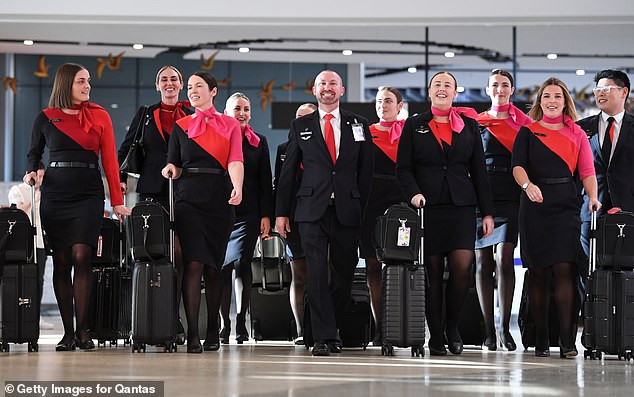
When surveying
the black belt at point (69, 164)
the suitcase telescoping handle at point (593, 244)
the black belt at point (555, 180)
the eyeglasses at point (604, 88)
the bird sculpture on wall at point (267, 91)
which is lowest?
the suitcase telescoping handle at point (593, 244)

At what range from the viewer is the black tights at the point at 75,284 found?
684cm

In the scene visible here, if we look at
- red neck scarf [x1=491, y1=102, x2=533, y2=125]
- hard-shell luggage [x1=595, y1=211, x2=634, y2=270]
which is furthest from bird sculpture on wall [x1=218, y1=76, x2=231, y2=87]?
hard-shell luggage [x1=595, y1=211, x2=634, y2=270]

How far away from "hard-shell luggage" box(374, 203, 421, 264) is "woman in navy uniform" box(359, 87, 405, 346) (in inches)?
38.9

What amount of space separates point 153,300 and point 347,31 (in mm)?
7986

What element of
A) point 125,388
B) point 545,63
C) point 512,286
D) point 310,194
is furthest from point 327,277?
point 545,63

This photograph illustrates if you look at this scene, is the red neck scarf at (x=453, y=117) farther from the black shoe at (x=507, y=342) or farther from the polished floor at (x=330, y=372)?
the black shoe at (x=507, y=342)

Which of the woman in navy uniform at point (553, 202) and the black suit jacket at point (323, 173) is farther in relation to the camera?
the woman in navy uniform at point (553, 202)

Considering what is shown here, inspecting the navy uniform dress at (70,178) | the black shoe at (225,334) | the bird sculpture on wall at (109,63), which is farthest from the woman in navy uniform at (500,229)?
the bird sculpture on wall at (109,63)

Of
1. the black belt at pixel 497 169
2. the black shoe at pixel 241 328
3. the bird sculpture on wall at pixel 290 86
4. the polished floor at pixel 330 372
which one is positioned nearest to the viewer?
the polished floor at pixel 330 372

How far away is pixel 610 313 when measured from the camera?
21.0 feet

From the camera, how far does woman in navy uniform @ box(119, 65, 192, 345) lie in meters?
7.32

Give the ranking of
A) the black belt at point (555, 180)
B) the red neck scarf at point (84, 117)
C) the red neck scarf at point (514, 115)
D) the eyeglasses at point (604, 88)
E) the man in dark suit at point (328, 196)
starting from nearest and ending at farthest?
the man in dark suit at point (328, 196), the black belt at point (555, 180), the red neck scarf at point (84, 117), the eyeglasses at point (604, 88), the red neck scarf at point (514, 115)

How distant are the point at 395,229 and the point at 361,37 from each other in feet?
26.2

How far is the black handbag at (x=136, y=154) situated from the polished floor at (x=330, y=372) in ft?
3.91
